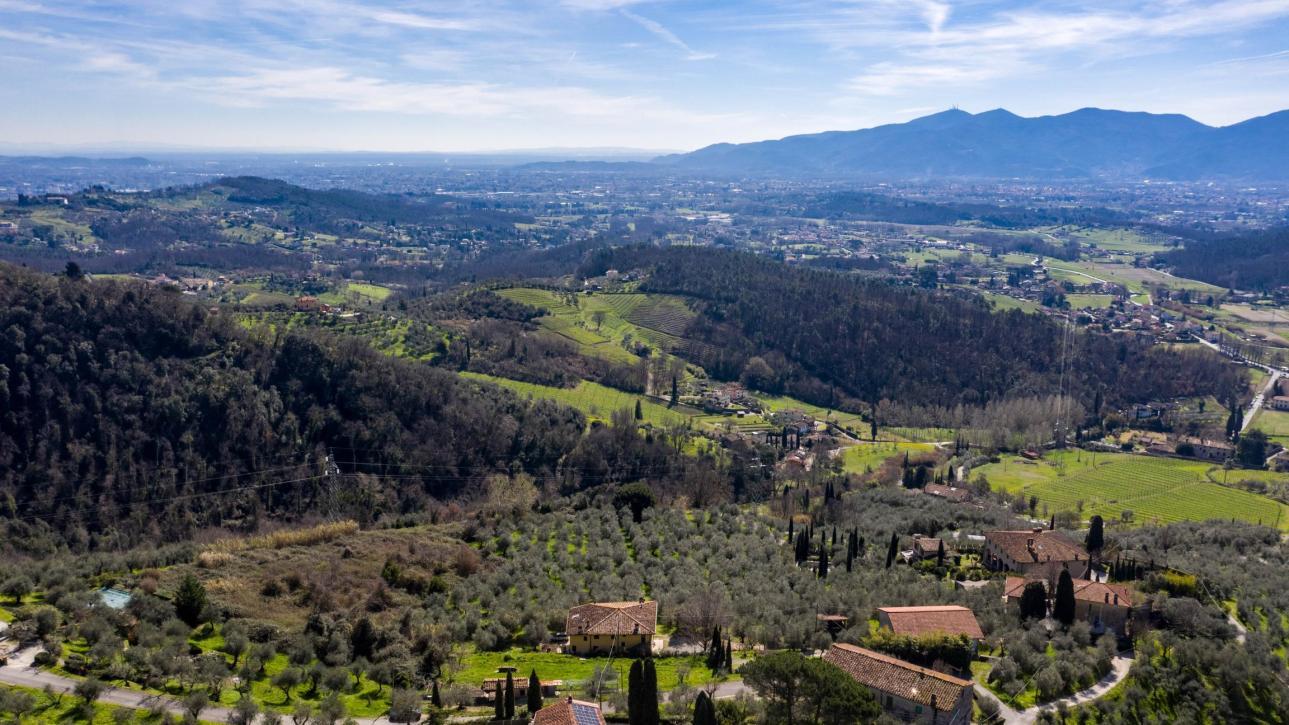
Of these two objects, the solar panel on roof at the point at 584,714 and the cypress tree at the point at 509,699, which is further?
the cypress tree at the point at 509,699

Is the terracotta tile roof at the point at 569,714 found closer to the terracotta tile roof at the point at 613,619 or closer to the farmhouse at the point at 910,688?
the terracotta tile roof at the point at 613,619

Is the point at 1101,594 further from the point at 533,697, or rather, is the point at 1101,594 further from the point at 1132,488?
the point at 1132,488

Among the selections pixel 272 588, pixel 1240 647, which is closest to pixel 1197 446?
pixel 1240 647

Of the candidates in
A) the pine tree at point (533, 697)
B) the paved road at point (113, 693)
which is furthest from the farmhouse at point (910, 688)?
the paved road at point (113, 693)

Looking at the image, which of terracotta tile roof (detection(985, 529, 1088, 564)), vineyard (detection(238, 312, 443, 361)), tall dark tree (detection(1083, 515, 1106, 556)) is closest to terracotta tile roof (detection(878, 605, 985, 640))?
terracotta tile roof (detection(985, 529, 1088, 564))

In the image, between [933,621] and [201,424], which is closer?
[933,621]

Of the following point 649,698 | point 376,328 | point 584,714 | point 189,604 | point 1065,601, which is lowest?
point 189,604

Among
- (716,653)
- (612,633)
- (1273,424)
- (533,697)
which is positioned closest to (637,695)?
(533,697)

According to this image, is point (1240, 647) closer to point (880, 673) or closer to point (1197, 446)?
point (880, 673)
